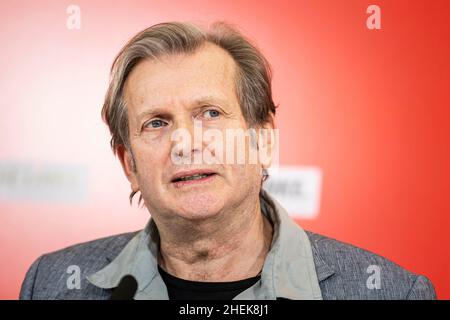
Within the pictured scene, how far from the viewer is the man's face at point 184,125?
1460mm

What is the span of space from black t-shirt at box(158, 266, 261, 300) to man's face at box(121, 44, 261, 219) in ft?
0.60

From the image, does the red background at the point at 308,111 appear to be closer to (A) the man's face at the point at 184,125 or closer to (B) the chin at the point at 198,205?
(A) the man's face at the point at 184,125

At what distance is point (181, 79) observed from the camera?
1.49 m

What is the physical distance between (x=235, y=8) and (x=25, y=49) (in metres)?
0.59

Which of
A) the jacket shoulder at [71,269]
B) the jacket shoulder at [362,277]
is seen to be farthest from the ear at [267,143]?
the jacket shoulder at [71,269]

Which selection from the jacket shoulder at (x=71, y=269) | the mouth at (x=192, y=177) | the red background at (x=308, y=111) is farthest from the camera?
the red background at (x=308, y=111)

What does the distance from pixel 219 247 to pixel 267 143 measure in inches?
11.5

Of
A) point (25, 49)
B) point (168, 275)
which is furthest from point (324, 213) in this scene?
point (25, 49)

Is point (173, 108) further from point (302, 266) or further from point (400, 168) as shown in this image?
point (400, 168)

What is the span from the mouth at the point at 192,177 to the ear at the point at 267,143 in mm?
192

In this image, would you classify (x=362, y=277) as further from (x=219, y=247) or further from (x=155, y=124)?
(x=155, y=124)

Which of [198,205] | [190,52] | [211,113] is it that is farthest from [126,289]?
[190,52]

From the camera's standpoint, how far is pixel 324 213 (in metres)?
1.75

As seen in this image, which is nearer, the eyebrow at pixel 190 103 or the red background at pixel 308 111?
the eyebrow at pixel 190 103
